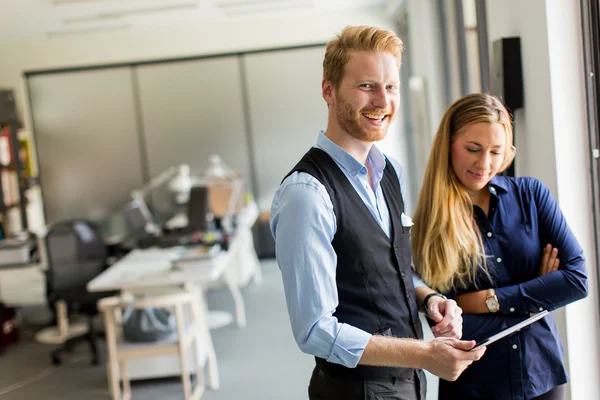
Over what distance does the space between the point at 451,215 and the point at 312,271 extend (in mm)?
577

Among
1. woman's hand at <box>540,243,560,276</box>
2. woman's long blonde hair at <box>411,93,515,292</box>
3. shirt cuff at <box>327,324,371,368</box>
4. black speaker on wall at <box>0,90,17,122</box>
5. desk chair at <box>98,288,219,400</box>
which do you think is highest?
black speaker on wall at <box>0,90,17,122</box>

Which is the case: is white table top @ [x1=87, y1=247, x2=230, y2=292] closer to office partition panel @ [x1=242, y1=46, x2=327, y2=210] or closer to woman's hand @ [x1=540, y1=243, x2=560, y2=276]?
woman's hand @ [x1=540, y1=243, x2=560, y2=276]

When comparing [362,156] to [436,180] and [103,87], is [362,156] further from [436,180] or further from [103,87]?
[103,87]

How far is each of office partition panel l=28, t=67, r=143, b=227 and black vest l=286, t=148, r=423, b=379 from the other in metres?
6.78

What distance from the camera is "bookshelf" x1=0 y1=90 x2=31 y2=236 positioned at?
6.31m

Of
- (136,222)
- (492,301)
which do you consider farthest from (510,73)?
(136,222)

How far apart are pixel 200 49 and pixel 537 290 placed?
6.64 meters

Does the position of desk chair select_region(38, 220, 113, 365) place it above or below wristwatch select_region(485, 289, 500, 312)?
below

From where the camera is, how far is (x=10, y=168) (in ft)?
21.3

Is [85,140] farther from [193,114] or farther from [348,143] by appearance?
[348,143]

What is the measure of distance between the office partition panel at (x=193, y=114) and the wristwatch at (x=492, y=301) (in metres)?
6.33

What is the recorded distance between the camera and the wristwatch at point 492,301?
1646 millimetres

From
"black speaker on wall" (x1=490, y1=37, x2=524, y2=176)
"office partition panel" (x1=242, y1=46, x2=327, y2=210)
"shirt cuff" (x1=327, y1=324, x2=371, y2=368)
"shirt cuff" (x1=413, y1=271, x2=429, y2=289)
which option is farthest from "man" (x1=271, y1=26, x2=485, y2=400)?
"office partition panel" (x1=242, y1=46, x2=327, y2=210)

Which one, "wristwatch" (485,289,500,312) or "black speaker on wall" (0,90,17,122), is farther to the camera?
"black speaker on wall" (0,90,17,122)
